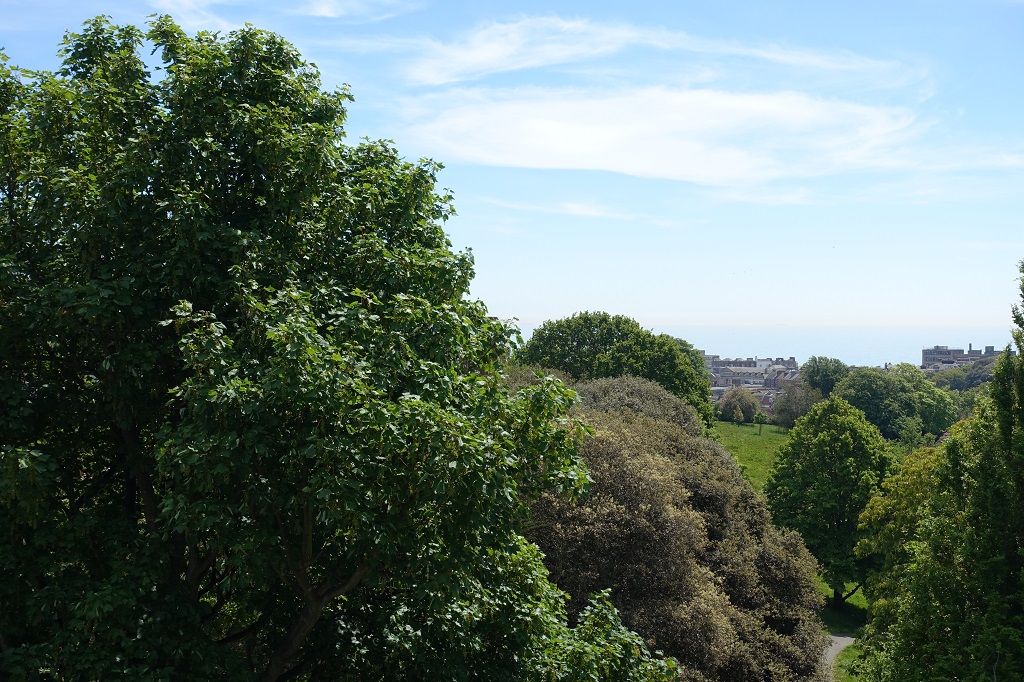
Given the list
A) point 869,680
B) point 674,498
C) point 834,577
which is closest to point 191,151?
point 674,498

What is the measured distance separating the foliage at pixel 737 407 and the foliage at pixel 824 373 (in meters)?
12.2

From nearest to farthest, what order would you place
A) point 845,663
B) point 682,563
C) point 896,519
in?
1. point 682,563
2. point 896,519
3. point 845,663

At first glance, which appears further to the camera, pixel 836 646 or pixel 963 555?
pixel 836 646

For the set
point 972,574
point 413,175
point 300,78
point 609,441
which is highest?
point 300,78

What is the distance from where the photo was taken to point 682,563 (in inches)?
1139

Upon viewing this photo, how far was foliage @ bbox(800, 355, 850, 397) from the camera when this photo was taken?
147750 millimetres

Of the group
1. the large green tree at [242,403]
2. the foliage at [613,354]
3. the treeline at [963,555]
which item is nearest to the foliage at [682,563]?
the treeline at [963,555]

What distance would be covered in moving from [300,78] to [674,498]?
21811 millimetres

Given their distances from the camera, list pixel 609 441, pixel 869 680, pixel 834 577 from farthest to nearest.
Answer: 1. pixel 834 577
2. pixel 609 441
3. pixel 869 680

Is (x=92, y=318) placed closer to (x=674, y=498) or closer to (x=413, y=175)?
(x=413, y=175)

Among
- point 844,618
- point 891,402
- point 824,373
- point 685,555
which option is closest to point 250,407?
point 685,555

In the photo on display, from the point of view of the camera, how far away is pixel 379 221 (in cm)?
1470

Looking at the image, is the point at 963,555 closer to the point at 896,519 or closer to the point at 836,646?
the point at 896,519

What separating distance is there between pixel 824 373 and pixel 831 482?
99073 mm
